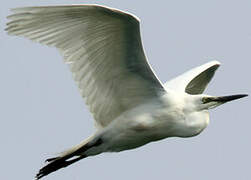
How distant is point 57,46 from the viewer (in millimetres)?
7750

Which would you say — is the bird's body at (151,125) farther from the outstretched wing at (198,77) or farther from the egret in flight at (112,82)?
the outstretched wing at (198,77)

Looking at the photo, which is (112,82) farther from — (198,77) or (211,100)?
(198,77)

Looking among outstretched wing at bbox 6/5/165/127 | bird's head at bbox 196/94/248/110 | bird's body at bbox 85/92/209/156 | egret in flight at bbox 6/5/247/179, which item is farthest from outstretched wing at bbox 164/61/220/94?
outstretched wing at bbox 6/5/165/127

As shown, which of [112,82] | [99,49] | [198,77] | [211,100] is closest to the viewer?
[99,49]

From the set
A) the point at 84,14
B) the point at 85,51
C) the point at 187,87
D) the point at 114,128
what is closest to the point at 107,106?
the point at 114,128

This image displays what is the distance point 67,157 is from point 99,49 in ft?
5.37

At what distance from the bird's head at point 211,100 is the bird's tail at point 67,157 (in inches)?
51.3

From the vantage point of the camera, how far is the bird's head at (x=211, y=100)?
8.58m

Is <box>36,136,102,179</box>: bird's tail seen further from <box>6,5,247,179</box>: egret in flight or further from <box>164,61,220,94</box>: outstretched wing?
<box>164,61,220,94</box>: outstretched wing

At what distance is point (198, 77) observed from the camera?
10188mm

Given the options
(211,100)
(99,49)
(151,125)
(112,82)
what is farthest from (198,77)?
(99,49)

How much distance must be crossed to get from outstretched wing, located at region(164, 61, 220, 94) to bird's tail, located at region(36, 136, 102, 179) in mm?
1631

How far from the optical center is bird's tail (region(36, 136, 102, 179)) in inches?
336

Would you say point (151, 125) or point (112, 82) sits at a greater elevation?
point (112, 82)
